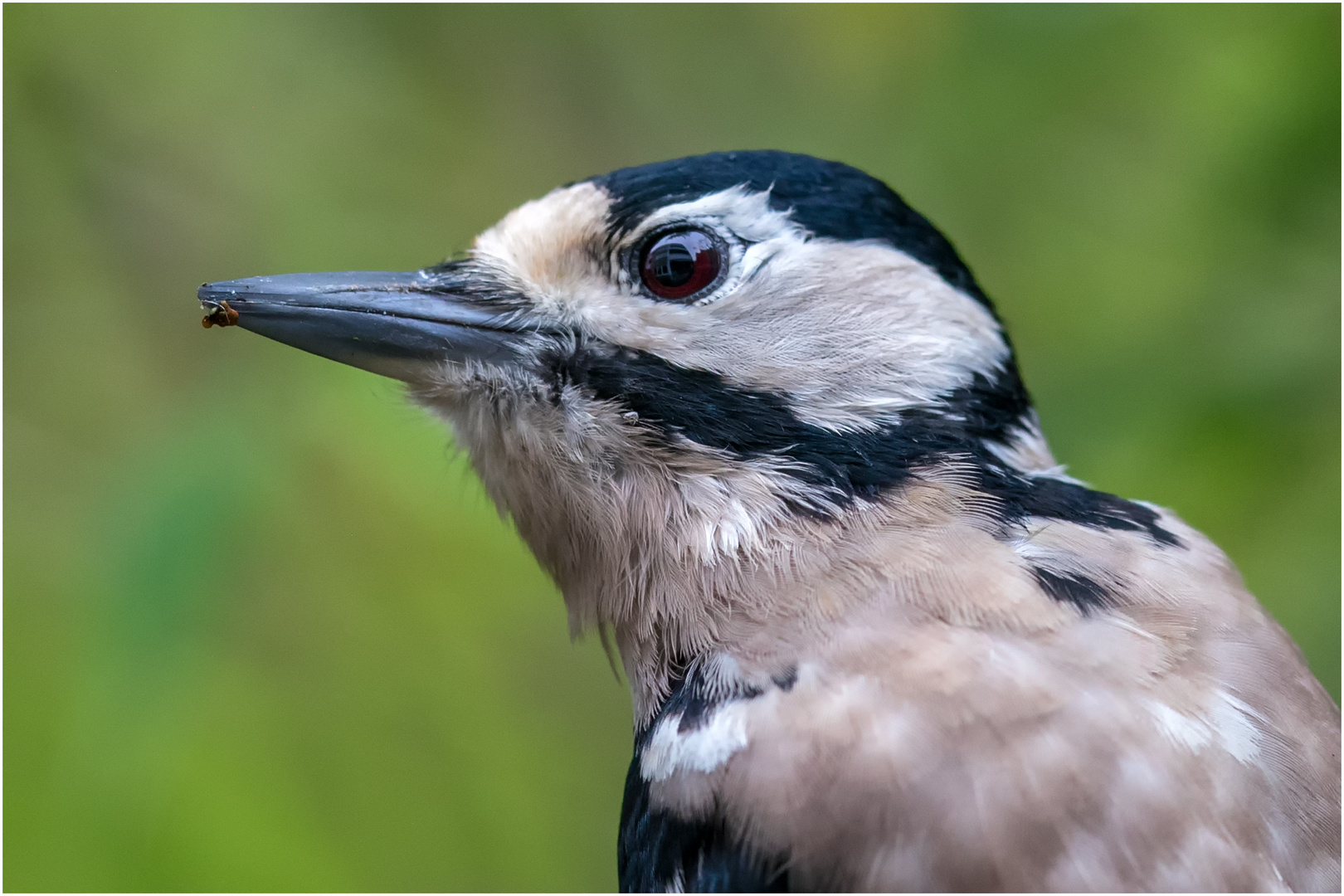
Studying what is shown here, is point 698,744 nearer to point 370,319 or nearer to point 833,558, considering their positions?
point 833,558

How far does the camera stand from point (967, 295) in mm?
2201

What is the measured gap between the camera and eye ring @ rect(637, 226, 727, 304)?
2010 mm

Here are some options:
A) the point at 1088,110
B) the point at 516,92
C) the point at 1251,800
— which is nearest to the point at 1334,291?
the point at 1088,110

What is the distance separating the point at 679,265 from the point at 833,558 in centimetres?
60

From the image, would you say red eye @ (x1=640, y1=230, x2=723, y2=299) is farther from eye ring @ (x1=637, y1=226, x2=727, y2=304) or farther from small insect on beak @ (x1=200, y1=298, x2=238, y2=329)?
small insect on beak @ (x1=200, y1=298, x2=238, y2=329)

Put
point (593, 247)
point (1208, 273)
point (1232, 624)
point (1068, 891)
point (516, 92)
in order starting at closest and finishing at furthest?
point (1068, 891), point (1232, 624), point (593, 247), point (1208, 273), point (516, 92)

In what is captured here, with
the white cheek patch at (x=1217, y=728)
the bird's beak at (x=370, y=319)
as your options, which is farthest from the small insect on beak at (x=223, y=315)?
the white cheek patch at (x=1217, y=728)

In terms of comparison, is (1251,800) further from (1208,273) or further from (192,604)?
(192,604)

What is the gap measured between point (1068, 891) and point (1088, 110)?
2.37 meters

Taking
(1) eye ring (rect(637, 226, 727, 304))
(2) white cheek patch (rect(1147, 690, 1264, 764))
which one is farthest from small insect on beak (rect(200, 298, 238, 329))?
(2) white cheek patch (rect(1147, 690, 1264, 764))

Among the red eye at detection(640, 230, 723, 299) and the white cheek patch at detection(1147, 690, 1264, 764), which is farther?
the red eye at detection(640, 230, 723, 299)

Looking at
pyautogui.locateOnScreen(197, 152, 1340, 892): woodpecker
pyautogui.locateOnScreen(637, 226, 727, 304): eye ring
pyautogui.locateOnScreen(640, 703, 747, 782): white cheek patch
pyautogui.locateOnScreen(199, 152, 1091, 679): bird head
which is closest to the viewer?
pyautogui.locateOnScreen(197, 152, 1340, 892): woodpecker

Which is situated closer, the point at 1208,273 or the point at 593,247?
the point at 593,247

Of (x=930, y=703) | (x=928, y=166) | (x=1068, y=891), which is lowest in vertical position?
(x=1068, y=891)
